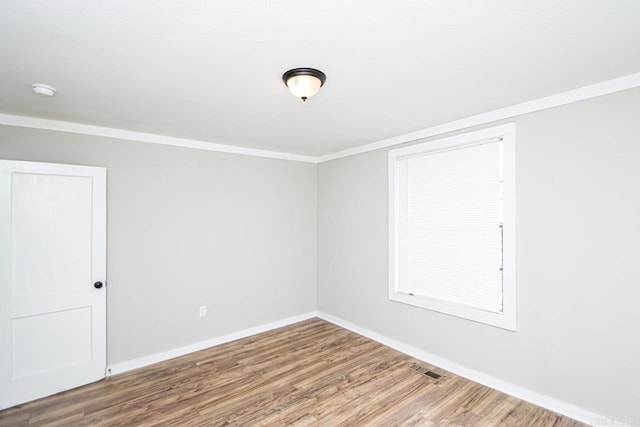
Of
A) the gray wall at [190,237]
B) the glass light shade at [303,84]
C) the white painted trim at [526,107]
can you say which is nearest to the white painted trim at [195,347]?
the gray wall at [190,237]

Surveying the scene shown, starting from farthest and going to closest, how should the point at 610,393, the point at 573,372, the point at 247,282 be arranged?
1. the point at 247,282
2. the point at 573,372
3. the point at 610,393

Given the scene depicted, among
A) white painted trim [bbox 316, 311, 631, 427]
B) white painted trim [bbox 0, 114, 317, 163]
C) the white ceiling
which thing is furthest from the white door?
white painted trim [bbox 316, 311, 631, 427]

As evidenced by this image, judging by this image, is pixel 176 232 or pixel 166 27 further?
pixel 176 232

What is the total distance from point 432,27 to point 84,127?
336 centimetres

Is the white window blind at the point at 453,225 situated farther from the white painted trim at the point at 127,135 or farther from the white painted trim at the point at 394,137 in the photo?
the white painted trim at the point at 127,135

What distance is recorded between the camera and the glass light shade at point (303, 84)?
1.98 meters

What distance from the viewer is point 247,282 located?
4188mm

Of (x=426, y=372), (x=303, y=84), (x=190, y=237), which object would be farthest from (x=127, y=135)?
(x=426, y=372)

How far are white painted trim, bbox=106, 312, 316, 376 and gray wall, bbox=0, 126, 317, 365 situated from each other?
6cm

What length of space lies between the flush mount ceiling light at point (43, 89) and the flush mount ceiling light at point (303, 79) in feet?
5.75

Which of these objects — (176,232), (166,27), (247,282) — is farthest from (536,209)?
(176,232)

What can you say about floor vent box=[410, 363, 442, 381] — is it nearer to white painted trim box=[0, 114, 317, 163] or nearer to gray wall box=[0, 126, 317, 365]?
gray wall box=[0, 126, 317, 365]

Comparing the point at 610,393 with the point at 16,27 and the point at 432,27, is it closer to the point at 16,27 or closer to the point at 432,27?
the point at 432,27

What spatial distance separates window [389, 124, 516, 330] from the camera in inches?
109
